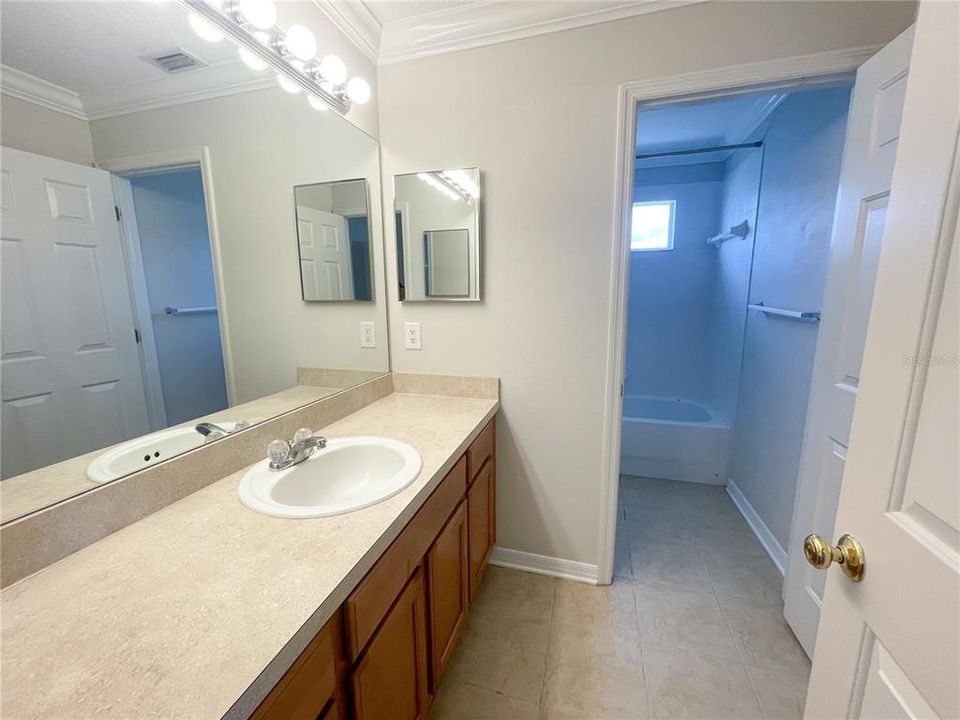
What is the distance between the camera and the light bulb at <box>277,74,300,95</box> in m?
1.21

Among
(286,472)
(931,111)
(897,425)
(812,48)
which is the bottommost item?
(286,472)

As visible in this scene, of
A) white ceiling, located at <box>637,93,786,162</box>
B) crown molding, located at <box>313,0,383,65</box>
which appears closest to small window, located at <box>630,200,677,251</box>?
white ceiling, located at <box>637,93,786,162</box>

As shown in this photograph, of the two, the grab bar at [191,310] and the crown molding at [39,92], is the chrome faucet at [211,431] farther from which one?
the crown molding at [39,92]

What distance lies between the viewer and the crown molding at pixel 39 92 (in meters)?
0.66

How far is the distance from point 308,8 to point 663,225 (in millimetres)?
2941

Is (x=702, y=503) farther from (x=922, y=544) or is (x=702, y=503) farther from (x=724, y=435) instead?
(x=922, y=544)

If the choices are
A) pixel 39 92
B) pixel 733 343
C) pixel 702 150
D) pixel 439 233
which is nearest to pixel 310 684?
pixel 39 92

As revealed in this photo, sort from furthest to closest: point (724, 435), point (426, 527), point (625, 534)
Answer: point (724, 435) → point (625, 534) → point (426, 527)

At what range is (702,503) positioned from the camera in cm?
241

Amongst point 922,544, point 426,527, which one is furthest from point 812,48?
point 426,527

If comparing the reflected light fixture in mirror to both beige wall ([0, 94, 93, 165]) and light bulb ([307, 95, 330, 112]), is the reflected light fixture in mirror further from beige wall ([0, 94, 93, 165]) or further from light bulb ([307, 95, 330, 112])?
beige wall ([0, 94, 93, 165])

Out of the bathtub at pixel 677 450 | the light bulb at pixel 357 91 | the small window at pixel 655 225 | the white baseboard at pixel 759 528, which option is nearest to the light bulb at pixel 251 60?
the light bulb at pixel 357 91

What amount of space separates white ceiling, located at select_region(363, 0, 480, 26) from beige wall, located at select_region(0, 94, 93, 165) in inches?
45.4

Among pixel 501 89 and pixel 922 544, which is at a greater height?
pixel 501 89
